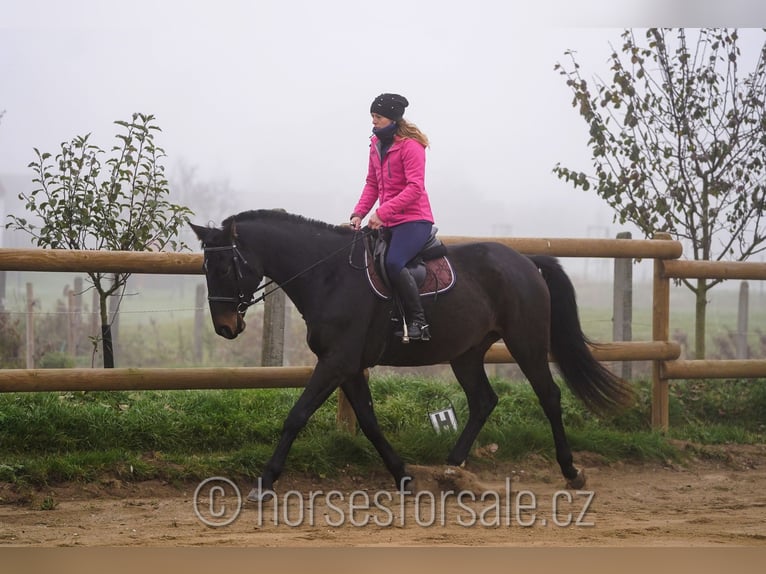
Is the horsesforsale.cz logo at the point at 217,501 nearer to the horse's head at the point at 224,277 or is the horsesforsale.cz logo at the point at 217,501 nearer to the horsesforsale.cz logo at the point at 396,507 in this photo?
the horsesforsale.cz logo at the point at 396,507

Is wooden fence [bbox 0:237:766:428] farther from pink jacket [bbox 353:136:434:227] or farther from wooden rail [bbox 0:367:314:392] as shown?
pink jacket [bbox 353:136:434:227]

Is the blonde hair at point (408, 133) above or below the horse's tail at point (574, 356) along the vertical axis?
above

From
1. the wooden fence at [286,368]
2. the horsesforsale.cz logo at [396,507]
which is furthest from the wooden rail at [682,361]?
the horsesforsale.cz logo at [396,507]

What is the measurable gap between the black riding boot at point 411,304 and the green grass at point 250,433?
1.27 metres

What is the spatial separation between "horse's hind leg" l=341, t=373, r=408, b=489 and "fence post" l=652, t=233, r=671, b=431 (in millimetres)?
2835

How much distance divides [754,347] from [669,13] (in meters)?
15.0

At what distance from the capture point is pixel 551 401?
20.4 feet

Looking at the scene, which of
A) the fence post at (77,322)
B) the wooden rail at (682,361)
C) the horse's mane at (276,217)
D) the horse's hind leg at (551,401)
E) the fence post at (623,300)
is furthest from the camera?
the fence post at (77,322)

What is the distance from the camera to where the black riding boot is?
18.2 feet

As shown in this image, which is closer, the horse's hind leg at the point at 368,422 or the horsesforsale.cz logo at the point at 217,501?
the horsesforsale.cz logo at the point at 217,501

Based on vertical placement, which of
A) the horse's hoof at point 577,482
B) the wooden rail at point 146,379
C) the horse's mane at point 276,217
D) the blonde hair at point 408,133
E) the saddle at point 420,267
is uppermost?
the blonde hair at point 408,133

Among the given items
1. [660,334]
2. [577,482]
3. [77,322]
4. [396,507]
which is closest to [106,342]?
[396,507]

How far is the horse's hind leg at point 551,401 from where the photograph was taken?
6164mm

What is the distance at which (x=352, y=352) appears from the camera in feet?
17.9
